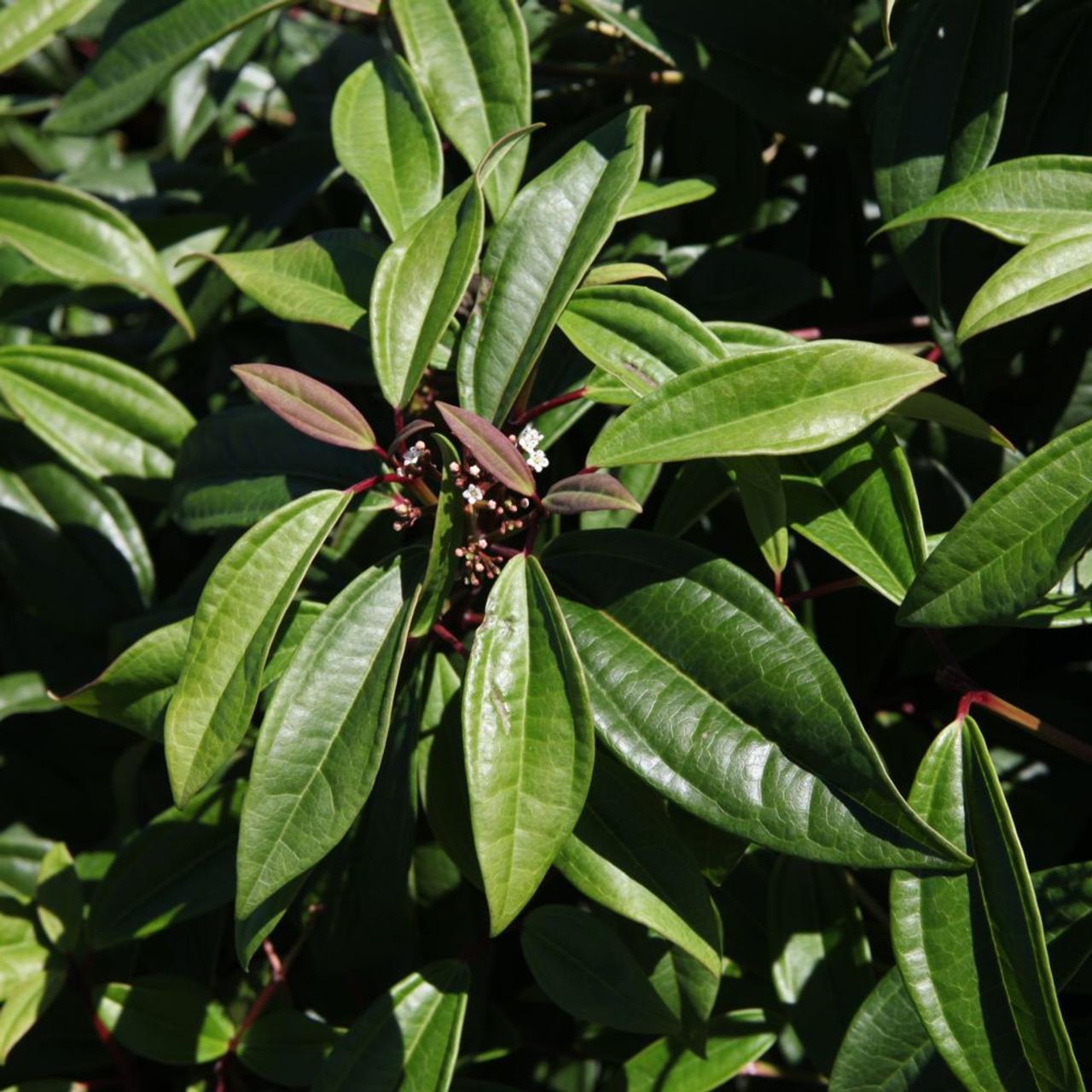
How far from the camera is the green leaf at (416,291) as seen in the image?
32.9 inches

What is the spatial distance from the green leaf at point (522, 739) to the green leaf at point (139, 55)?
694 millimetres

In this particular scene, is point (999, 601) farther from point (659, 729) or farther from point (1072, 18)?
point (1072, 18)

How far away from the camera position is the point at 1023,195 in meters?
0.85

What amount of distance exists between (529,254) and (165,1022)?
75 centimetres

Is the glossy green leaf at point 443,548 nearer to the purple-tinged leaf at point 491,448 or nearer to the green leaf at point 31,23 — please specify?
the purple-tinged leaf at point 491,448

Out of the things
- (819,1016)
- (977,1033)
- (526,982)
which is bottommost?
(526,982)

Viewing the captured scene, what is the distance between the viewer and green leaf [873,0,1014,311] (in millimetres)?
947

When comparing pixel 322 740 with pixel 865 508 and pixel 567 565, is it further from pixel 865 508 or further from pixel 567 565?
pixel 865 508

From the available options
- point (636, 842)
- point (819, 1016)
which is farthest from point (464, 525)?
point (819, 1016)

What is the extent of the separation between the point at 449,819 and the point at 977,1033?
422 millimetres

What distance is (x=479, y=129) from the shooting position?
1010 millimetres

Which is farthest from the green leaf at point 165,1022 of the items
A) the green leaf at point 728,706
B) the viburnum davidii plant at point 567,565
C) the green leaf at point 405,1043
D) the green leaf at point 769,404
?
the green leaf at point 769,404

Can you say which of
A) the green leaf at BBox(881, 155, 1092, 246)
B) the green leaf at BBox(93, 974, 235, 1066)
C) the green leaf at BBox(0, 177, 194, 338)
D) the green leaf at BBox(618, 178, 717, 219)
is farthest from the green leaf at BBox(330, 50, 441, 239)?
the green leaf at BBox(93, 974, 235, 1066)

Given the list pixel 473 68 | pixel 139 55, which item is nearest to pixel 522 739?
pixel 473 68
